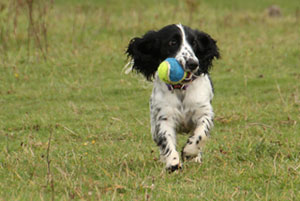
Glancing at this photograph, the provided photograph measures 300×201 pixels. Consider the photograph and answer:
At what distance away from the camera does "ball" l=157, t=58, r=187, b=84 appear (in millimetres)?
5473

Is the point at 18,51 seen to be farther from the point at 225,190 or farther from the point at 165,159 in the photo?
the point at 225,190

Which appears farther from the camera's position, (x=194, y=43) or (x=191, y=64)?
(x=194, y=43)

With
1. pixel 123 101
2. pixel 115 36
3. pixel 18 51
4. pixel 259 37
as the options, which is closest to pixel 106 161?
pixel 123 101

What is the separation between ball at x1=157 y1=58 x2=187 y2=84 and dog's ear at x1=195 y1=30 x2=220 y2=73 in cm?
74

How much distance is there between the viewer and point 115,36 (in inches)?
546

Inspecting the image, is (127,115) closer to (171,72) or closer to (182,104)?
(182,104)

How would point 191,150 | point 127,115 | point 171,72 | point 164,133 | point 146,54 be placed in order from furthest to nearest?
point 127,115
point 146,54
point 164,133
point 191,150
point 171,72

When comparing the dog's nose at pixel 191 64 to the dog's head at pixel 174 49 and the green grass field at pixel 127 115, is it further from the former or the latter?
the green grass field at pixel 127 115

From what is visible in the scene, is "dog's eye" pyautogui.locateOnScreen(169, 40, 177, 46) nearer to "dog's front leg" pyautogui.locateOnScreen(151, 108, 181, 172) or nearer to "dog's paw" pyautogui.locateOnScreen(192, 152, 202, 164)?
"dog's front leg" pyautogui.locateOnScreen(151, 108, 181, 172)

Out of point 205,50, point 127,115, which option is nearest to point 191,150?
point 205,50

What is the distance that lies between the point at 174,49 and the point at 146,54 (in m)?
0.65

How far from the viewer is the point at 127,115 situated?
8.58 metres

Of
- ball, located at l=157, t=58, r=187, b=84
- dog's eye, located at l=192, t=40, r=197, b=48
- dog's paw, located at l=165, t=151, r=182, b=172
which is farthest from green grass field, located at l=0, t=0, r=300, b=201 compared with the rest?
dog's eye, located at l=192, t=40, r=197, b=48

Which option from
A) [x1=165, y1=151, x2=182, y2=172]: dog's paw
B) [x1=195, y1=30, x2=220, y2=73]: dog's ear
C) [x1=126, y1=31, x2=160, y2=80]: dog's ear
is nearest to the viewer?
[x1=165, y1=151, x2=182, y2=172]: dog's paw
